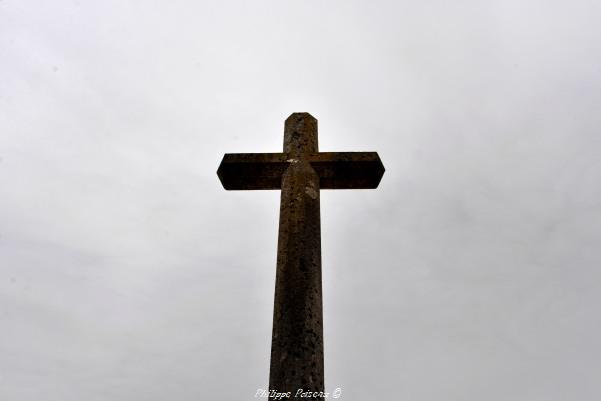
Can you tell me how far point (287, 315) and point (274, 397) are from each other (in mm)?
562

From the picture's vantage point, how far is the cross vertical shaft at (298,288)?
9.90ft

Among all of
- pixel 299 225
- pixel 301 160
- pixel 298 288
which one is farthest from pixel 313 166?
pixel 298 288

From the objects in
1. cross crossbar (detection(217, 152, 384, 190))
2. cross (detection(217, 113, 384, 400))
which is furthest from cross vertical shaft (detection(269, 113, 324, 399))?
cross crossbar (detection(217, 152, 384, 190))

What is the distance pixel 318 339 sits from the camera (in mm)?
3209

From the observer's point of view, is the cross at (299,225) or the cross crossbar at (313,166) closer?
the cross at (299,225)

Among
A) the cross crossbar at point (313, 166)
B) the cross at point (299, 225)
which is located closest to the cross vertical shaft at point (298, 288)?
the cross at point (299, 225)

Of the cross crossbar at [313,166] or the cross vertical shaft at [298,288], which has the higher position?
the cross crossbar at [313,166]

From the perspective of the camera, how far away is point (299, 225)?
371 centimetres

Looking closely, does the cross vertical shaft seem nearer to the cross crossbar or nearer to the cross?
the cross

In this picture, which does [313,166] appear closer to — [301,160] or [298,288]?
[301,160]

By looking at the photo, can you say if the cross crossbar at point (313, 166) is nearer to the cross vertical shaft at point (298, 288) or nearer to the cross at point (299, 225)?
the cross at point (299, 225)

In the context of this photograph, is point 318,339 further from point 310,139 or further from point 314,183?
point 310,139

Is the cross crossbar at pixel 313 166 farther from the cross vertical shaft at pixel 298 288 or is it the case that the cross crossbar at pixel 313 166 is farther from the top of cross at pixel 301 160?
the cross vertical shaft at pixel 298 288

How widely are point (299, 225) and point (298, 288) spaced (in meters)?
0.59
